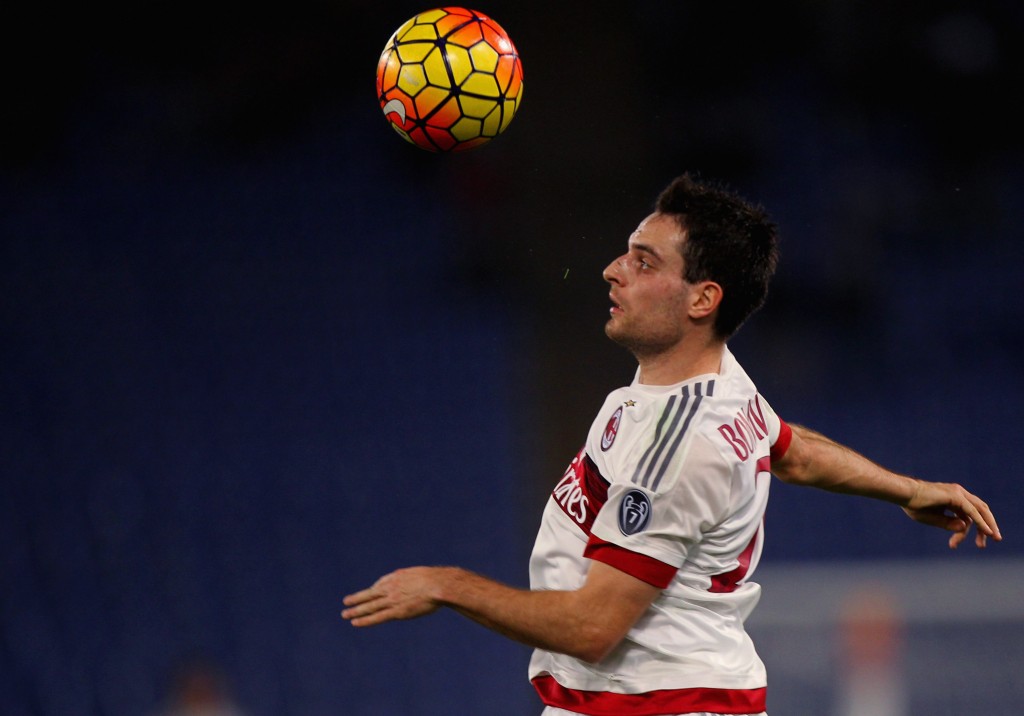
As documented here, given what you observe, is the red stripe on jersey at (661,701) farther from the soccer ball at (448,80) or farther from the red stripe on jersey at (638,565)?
the soccer ball at (448,80)

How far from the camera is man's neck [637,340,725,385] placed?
347cm

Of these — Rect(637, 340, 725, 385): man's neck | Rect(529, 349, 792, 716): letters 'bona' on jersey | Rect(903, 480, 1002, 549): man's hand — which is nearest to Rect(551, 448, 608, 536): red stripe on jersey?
Rect(529, 349, 792, 716): letters 'bona' on jersey

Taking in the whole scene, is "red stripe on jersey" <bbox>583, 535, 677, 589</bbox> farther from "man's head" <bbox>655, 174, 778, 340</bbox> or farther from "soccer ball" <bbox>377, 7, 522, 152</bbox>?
"soccer ball" <bbox>377, 7, 522, 152</bbox>

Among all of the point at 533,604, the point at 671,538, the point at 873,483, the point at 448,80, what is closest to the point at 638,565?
the point at 671,538

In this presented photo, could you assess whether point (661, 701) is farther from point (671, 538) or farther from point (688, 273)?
point (688, 273)

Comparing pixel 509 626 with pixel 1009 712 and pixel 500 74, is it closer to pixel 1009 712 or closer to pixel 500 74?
pixel 500 74

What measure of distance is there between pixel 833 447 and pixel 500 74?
1570 mm

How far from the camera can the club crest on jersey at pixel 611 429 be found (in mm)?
3373

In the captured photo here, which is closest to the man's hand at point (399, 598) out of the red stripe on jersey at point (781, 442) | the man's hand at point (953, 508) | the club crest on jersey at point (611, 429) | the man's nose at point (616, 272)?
the club crest on jersey at point (611, 429)

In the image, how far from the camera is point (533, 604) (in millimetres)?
3080

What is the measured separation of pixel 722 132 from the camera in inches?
396

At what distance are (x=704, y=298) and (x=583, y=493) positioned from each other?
609 millimetres

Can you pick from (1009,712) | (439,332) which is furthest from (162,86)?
(1009,712)

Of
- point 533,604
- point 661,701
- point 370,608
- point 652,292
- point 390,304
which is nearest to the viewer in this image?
point 370,608
